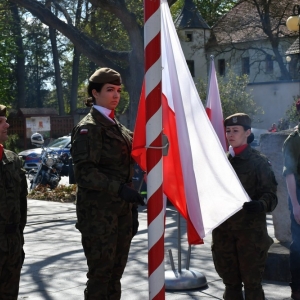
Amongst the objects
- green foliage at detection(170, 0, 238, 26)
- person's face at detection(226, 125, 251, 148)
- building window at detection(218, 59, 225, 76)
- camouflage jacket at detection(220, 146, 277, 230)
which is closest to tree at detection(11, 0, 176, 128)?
person's face at detection(226, 125, 251, 148)

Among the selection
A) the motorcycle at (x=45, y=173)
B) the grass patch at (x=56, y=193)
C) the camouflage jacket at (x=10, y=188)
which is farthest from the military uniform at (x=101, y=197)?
the motorcycle at (x=45, y=173)

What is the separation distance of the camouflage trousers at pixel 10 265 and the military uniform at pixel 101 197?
0.48 metres

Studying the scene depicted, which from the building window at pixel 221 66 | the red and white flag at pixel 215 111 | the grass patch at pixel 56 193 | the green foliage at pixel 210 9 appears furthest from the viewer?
the building window at pixel 221 66

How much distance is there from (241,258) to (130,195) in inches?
46.0

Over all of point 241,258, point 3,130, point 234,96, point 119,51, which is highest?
point 234,96

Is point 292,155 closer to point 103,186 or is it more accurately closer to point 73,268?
point 103,186

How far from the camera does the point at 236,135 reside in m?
5.37

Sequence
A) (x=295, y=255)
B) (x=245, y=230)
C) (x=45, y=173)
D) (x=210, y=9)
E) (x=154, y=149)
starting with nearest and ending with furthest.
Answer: (x=154, y=149)
(x=245, y=230)
(x=295, y=255)
(x=45, y=173)
(x=210, y=9)

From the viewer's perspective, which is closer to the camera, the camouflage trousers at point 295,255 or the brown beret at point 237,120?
the brown beret at point 237,120

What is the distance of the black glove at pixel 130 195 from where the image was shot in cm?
452

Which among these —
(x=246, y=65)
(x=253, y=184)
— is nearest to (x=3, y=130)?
(x=253, y=184)

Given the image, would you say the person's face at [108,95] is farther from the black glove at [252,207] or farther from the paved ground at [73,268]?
the paved ground at [73,268]

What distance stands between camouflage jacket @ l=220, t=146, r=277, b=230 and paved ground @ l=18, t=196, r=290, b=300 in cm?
136

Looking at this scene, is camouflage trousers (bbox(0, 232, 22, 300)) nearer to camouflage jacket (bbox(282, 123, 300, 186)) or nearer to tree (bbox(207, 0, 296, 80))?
camouflage jacket (bbox(282, 123, 300, 186))
